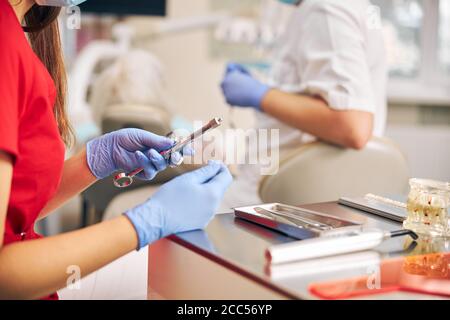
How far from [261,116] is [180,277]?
Answer: 38.3 inches

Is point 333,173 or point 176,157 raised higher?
point 176,157

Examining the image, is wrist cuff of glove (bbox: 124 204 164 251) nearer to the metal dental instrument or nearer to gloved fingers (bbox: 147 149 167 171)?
the metal dental instrument

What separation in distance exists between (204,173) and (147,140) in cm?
23

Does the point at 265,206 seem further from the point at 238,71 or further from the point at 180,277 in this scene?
the point at 238,71

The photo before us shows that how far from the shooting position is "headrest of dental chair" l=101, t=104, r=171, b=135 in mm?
2141

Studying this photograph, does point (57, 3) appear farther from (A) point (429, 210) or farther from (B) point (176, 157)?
(A) point (429, 210)

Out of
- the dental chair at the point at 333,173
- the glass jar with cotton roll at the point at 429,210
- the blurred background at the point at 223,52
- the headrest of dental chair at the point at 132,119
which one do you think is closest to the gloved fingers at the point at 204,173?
the glass jar with cotton roll at the point at 429,210

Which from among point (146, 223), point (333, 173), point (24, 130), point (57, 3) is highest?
point (57, 3)

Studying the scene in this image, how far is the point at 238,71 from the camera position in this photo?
1.82 metres

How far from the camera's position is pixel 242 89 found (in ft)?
5.61

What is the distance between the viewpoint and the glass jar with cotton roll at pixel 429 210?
0.94 metres

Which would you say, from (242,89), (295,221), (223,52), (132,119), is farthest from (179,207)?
(223,52)

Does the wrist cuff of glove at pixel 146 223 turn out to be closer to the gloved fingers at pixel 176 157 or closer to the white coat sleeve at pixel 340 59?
the gloved fingers at pixel 176 157

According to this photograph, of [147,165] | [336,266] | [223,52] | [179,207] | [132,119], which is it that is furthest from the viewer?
[223,52]
